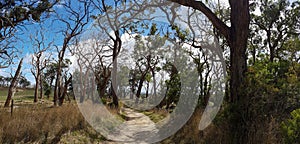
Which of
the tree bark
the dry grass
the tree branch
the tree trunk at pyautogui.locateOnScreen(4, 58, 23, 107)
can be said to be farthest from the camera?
the tree trunk at pyautogui.locateOnScreen(4, 58, 23, 107)

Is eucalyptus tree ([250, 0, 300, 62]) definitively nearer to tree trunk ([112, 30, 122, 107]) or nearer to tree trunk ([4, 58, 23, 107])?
tree trunk ([112, 30, 122, 107])

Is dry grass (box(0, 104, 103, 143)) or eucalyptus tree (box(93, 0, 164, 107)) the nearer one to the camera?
dry grass (box(0, 104, 103, 143))

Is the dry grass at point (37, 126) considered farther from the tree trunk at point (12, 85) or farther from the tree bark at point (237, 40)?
the tree trunk at point (12, 85)

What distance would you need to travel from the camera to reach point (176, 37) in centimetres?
1051

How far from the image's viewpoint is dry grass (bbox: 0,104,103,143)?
4.17 meters

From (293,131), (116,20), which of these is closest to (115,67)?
(116,20)

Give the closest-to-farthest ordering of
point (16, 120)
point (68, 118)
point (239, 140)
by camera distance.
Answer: point (239, 140)
point (16, 120)
point (68, 118)

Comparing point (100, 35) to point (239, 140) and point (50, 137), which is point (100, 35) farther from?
point (239, 140)

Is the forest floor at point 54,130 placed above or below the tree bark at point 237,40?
below

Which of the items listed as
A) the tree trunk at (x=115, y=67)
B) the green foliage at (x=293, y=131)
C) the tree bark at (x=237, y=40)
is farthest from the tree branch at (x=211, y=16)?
the tree trunk at (x=115, y=67)

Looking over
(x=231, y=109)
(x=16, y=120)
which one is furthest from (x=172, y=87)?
(x=16, y=120)

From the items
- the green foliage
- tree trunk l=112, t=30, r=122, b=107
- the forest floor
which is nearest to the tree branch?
the green foliage

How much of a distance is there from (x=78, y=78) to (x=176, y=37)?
7.33 m

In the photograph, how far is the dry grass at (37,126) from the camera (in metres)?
4.17
